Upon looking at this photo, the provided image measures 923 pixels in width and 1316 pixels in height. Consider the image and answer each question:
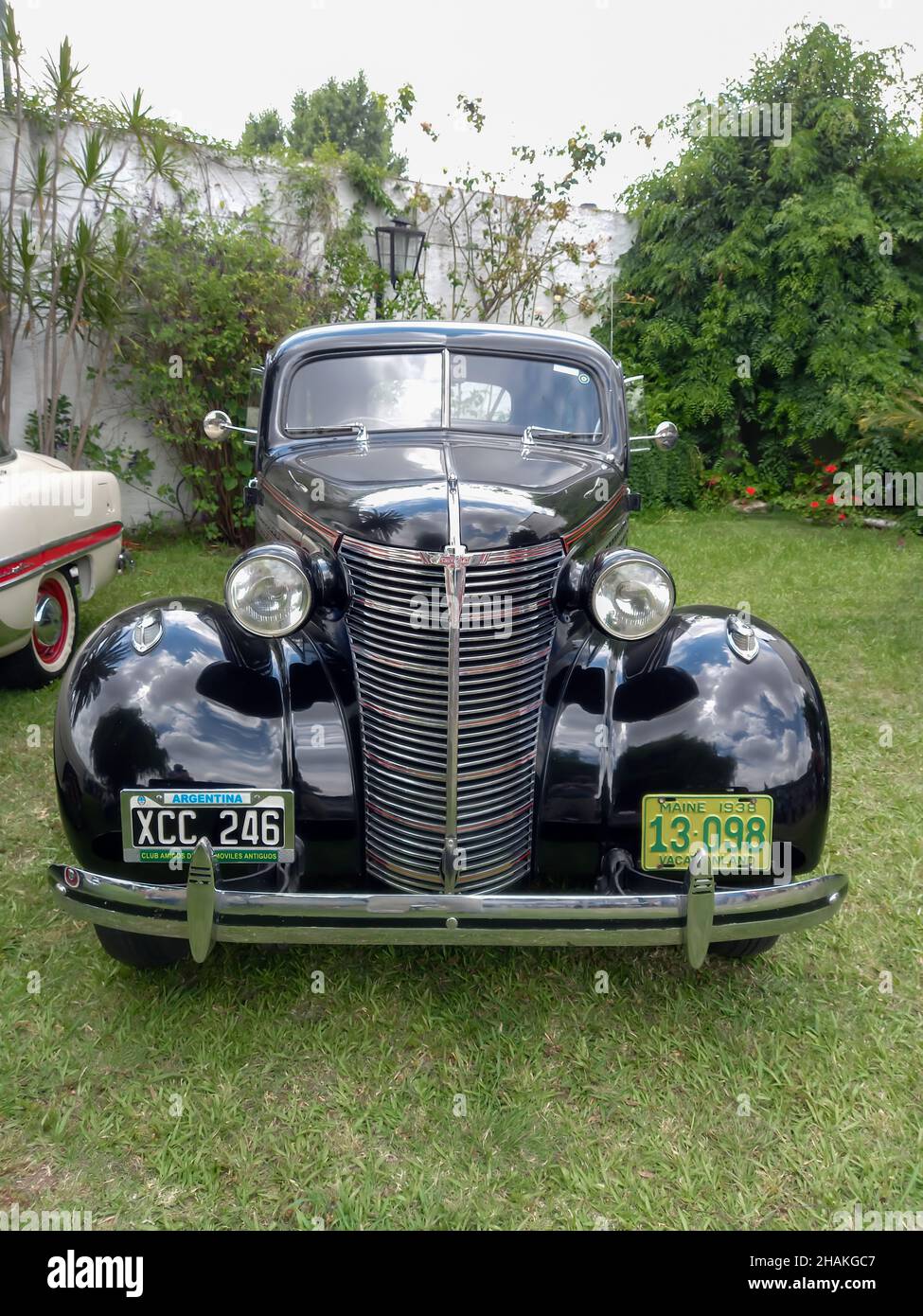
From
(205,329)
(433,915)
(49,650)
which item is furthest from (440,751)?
(205,329)

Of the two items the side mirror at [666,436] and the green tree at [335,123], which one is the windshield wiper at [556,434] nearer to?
the side mirror at [666,436]

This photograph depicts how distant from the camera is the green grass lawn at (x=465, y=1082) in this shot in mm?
1933

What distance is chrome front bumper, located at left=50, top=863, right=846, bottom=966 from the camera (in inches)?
78.5

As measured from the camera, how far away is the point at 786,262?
35.7 ft

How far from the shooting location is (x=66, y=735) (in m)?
2.27

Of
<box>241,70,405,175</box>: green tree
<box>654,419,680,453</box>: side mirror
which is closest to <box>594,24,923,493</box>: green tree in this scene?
<box>654,419,680,453</box>: side mirror

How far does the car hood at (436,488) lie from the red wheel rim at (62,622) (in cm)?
231

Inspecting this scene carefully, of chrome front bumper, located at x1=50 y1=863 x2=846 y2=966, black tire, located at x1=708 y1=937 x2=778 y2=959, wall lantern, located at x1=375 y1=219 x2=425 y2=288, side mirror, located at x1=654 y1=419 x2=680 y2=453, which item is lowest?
black tire, located at x1=708 y1=937 x2=778 y2=959

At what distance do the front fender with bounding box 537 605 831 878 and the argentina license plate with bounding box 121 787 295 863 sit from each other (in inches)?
28.2

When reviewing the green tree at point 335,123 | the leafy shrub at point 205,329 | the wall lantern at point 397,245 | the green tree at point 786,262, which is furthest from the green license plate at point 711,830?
the green tree at point 335,123

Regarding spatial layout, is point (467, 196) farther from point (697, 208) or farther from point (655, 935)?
point (655, 935)

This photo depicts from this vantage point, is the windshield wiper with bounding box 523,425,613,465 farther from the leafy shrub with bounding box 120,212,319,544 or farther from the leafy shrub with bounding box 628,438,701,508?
the leafy shrub with bounding box 628,438,701,508
